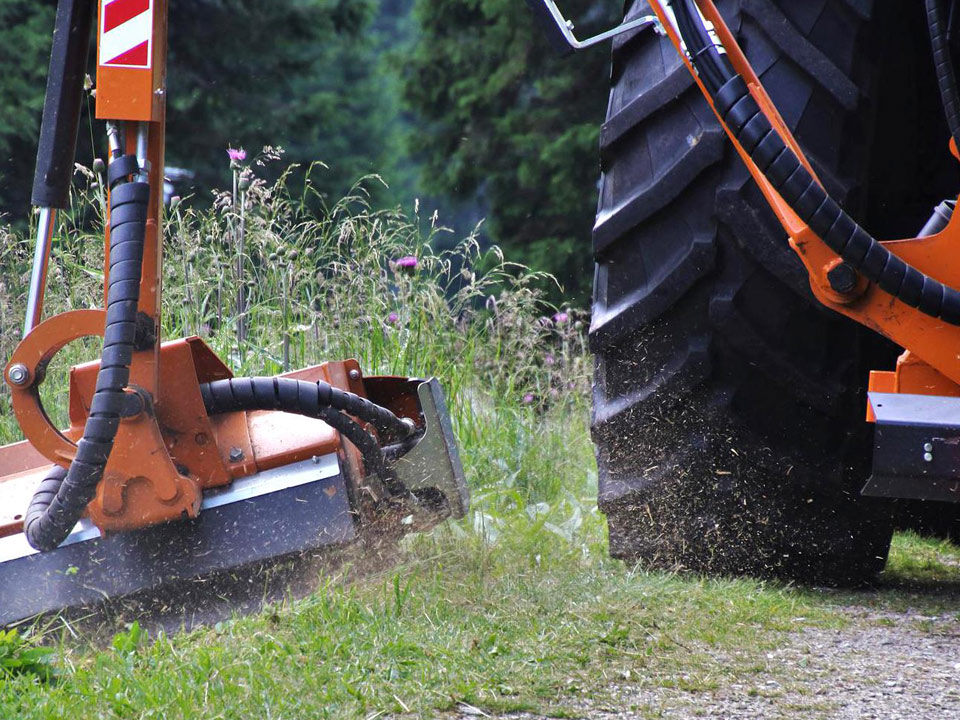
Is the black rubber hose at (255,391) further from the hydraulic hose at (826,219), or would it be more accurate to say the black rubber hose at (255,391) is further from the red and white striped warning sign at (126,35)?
the hydraulic hose at (826,219)

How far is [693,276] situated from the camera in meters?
2.28

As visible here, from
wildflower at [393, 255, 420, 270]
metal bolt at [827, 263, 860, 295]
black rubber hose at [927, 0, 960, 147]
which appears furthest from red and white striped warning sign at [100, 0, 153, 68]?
wildflower at [393, 255, 420, 270]

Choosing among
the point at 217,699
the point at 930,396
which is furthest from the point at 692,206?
Answer: the point at 217,699

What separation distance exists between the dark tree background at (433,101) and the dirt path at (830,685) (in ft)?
23.0

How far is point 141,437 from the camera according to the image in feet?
7.06

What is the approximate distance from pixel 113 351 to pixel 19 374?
0.24m

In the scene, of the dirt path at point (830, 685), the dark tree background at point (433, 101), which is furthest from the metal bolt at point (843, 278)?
the dark tree background at point (433, 101)

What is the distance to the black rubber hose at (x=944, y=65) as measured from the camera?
2.04 meters

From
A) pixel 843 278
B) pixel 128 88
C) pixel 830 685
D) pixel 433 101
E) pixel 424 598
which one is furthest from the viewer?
pixel 433 101

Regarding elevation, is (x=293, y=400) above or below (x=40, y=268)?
below

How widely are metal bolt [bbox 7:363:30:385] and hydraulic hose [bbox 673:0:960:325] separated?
1.27 m

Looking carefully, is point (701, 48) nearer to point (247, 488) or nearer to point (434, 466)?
point (434, 466)

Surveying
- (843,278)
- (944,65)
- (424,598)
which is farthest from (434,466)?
(944,65)

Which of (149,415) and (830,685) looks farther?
(149,415)
